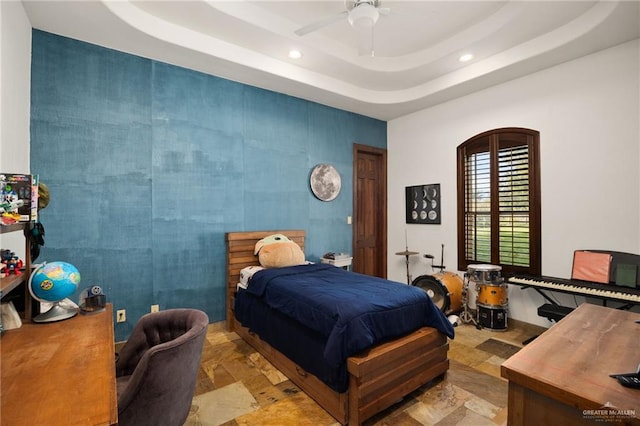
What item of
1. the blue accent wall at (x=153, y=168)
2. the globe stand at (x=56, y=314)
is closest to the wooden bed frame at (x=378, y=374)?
the blue accent wall at (x=153, y=168)

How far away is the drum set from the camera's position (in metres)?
3.39

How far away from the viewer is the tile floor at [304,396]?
1972 mm

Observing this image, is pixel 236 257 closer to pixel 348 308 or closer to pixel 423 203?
pixel 348 308

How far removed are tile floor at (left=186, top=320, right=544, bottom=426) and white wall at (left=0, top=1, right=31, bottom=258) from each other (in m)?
1.70

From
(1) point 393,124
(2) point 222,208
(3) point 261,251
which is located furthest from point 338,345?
(1) point 393,124

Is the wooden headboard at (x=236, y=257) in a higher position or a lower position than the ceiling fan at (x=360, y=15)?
lower

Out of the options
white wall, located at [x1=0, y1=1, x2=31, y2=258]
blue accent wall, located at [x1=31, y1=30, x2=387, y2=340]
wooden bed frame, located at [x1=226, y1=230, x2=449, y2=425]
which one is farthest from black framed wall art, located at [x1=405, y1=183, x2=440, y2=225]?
white wall, located at [x1=0, y1=1, x2=31, y2=258]

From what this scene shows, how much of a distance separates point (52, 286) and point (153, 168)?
5.78ft

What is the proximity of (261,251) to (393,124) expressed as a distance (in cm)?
317

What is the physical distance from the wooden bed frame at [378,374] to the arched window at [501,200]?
185 cm

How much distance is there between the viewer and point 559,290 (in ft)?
9.06

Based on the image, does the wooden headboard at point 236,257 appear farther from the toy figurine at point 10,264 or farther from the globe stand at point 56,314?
the toy figurine at point 10,264

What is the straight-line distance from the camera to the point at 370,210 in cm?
499

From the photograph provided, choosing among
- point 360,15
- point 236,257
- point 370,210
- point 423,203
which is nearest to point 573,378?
point 360,15
